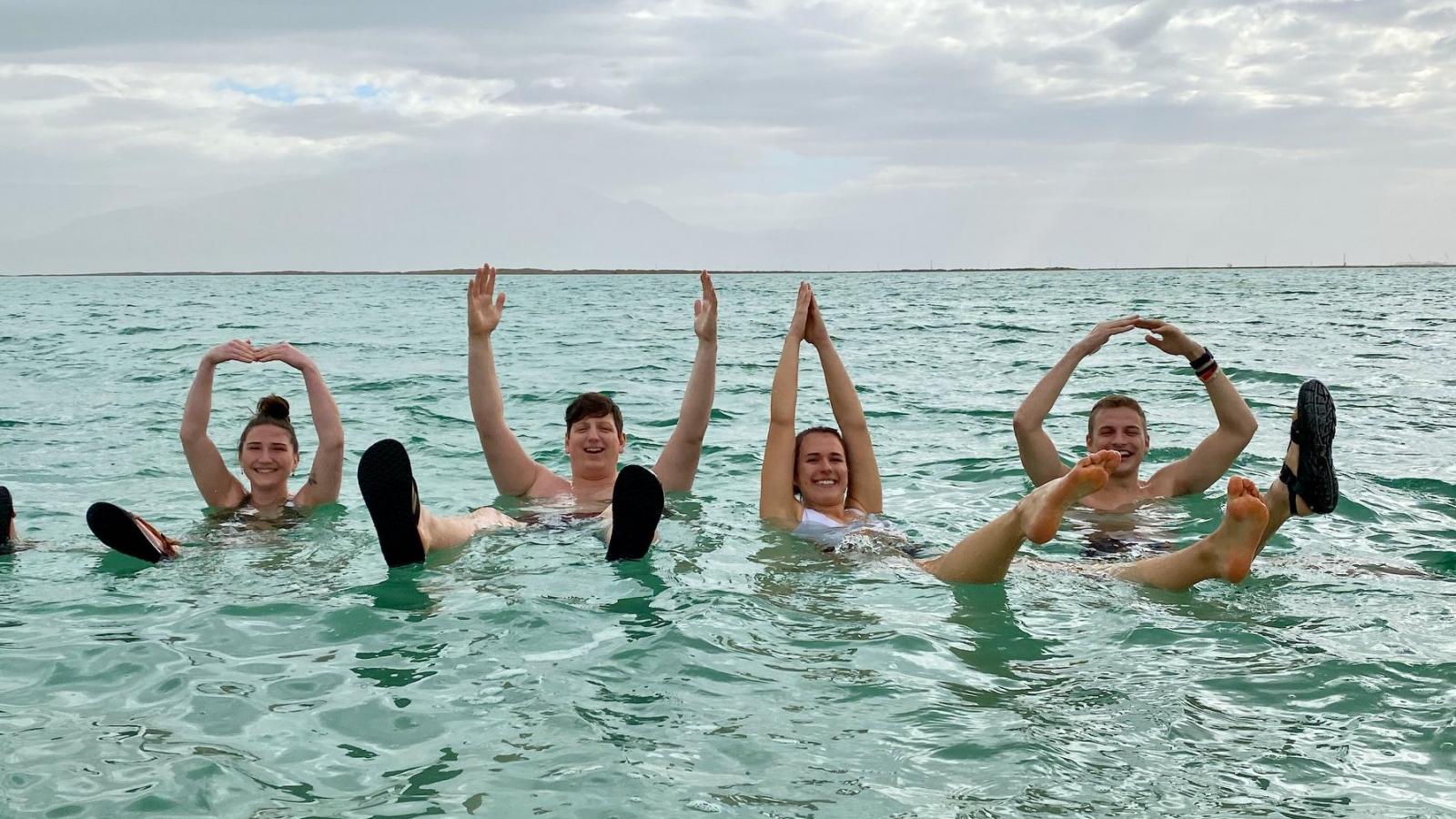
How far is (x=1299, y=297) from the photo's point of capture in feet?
156

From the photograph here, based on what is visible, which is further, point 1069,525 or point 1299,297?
point 1299,297

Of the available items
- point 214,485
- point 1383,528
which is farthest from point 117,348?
point 1383,528

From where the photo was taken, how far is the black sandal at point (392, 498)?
17.4 feet

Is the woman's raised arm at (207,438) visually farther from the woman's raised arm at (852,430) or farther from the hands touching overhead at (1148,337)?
the hands touching overhead at (1148,337)

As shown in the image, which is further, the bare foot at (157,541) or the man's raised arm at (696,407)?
the man's raised arm at (696,407)

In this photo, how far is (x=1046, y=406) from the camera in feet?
24.5

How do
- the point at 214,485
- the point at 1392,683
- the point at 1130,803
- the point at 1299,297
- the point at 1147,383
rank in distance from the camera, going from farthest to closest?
the point at 1299,297
the point at 1147,383
the point at 214,485
the point at 1392,683
the point at 1130,803

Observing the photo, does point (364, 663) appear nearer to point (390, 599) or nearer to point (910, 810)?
point (390, 599)

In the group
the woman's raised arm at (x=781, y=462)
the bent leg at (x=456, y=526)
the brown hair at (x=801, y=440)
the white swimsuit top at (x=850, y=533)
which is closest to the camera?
the bent leg at (x=456, y=526)

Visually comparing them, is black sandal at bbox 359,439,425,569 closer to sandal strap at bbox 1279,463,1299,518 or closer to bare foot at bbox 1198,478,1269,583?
bare foot at bbox 1198,478,1269,583

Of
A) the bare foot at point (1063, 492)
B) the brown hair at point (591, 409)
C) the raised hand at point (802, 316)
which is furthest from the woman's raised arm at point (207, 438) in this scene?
the bare foot at point (1063, 492)

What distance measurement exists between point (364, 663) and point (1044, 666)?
8.68ft

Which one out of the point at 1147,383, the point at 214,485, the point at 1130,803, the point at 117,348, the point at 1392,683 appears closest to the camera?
the point at 1130,803

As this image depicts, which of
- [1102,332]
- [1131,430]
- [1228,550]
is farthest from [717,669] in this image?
[1131,430]
